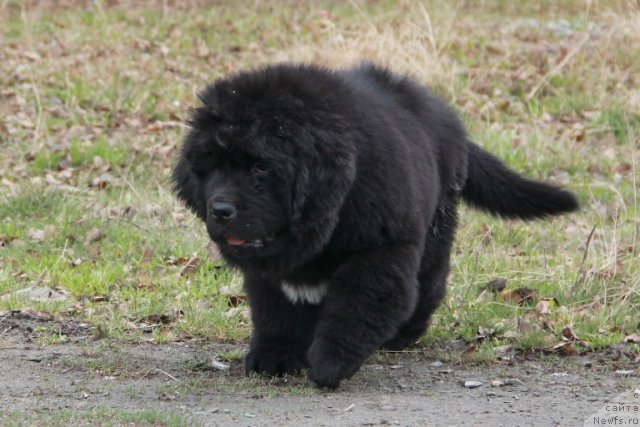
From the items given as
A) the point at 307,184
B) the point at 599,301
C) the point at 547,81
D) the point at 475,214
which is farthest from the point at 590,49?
the point at 307,184

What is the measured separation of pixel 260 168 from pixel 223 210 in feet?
0.97

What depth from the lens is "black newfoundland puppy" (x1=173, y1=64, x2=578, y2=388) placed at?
486 centimetres

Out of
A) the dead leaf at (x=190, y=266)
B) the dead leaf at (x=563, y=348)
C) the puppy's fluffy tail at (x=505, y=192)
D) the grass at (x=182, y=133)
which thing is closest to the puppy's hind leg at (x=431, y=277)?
the grass at (x=182, y=133)

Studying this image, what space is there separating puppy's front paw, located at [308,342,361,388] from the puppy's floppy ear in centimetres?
70

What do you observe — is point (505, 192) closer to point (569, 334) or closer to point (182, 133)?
point (569, 334)

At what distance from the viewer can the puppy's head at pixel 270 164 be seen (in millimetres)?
4828

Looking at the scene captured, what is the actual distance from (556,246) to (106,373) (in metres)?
4.22

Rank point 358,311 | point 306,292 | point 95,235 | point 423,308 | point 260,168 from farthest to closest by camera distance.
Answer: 1. point 95,235
2. point 423,308
3. point 306,292
4. point 358,311
5. point 260,168

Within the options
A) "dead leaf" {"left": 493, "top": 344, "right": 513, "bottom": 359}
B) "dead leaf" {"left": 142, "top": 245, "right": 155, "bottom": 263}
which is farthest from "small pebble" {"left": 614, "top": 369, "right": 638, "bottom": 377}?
"dead leaf" {"left": 142, "top": 245, "right": 155, "bottom": 263}

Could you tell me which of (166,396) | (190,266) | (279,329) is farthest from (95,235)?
(166,396)

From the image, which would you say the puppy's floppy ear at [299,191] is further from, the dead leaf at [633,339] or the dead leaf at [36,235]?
the dead leaf at [36,235]

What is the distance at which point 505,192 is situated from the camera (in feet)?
21.4

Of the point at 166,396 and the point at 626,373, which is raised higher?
the point at 626,373

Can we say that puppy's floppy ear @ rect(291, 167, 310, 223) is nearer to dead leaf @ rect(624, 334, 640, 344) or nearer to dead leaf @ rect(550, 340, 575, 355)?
dead leaf @ rect(550, 340, 575, 355)
